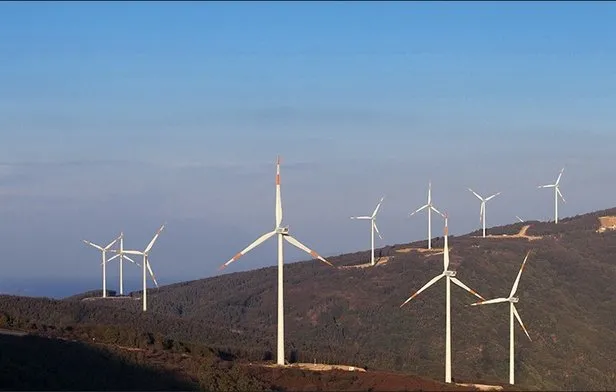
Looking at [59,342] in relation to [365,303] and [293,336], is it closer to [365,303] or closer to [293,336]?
[293,336]

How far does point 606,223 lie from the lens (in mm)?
169625

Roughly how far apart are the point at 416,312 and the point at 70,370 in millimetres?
66902

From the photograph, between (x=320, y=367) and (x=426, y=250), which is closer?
(x=320, y=367)

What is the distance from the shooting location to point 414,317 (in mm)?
116875

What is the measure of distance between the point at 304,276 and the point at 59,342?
291ft

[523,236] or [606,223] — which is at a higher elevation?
[606,223]

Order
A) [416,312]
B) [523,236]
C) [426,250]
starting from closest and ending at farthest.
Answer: [416,312], [426,250], [523,236]

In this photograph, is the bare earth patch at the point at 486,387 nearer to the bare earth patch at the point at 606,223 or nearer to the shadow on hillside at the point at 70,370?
the shadow on hillside at the point at 70,370

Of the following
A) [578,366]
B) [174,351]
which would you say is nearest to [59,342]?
[174,351]

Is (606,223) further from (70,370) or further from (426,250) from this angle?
(70,370)

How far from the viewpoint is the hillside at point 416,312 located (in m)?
92.1

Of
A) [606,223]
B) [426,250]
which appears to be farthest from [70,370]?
[606,223]

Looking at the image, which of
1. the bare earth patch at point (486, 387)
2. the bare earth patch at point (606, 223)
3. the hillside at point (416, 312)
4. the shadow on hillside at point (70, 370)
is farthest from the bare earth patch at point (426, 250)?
the shadow on hillside at point (70, 370)

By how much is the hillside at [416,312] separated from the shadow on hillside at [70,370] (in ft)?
48.4
